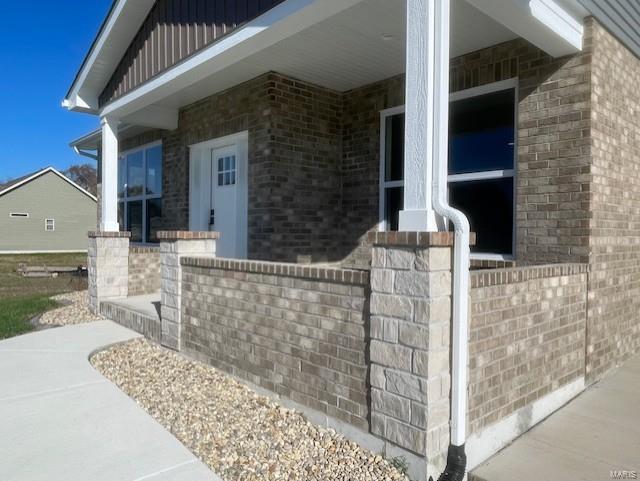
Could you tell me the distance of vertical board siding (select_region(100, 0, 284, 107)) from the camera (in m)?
5.04

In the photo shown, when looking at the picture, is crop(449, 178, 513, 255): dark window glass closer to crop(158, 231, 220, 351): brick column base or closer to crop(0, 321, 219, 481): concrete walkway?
crop(158, 231, 220, 351): brick column base

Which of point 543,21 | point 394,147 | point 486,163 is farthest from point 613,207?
point 394,147

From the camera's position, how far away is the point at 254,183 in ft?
22.2

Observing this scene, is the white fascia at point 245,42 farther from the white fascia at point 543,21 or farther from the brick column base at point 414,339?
the brick column base at point 414,339

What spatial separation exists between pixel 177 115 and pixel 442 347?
23.1 ft

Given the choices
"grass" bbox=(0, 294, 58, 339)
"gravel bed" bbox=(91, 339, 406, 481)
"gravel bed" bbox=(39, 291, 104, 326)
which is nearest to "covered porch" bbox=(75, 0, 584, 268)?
"gravel bed" bbox=(39, 291, 104, 326)

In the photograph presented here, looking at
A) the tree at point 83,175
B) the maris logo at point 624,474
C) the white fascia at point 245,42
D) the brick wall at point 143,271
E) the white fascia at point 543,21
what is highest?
the tree at point 83,175

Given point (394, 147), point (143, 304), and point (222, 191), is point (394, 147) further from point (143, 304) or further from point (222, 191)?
point (143, 304)

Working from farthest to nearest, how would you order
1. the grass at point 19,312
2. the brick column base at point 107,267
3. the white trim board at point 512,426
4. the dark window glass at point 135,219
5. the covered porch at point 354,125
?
the dark window glass at point 135,219
the brick column base at point 107,267
the grass at point 19,312
the covered porch at point 354,125
the white trim board at point 512,426

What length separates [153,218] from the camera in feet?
32.9

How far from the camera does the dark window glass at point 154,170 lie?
9809mm

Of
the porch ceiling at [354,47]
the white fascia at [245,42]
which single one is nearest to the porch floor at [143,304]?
the white fascia at [245,42]

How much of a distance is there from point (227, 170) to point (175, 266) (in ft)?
8.76

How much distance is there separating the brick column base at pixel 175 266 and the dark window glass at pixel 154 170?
4464 millimetres
